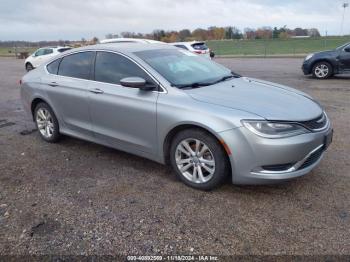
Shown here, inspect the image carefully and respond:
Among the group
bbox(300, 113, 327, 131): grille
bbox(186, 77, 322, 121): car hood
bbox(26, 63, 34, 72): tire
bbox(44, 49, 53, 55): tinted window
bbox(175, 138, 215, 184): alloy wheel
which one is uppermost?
bbox(44, 49, 53, 55): tinted window

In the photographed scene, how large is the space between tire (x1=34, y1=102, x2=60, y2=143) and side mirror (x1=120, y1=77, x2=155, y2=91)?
1884mm

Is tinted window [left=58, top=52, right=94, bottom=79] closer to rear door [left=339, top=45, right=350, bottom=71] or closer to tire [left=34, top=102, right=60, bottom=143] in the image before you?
tire [left=34, top=102, right=60, bottom=143]

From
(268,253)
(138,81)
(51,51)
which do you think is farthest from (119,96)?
(51,51)

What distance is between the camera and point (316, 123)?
3.46 meters

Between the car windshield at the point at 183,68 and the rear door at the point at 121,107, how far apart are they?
0.22 metres

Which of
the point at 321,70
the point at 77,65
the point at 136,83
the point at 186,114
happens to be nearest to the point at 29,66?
the point at 321,70

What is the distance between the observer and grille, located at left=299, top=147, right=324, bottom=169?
3.38 m

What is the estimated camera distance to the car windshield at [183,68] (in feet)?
12.9

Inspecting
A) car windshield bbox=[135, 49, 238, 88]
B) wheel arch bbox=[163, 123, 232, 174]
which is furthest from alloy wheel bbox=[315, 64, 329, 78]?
wheel arch bbox=[163, 123, 232, 174]

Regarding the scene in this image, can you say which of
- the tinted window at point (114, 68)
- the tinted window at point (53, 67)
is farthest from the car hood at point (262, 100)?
the tinted window at point (53, 67)

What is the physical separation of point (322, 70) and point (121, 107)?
10.1m

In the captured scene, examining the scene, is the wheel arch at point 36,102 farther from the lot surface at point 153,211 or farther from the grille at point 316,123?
the grille at point 316,123

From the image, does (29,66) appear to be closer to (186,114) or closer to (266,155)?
(186,114)

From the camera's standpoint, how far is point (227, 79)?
4.41 m
